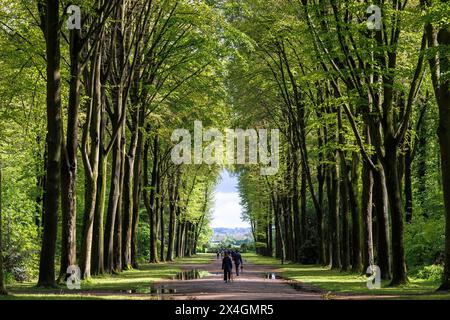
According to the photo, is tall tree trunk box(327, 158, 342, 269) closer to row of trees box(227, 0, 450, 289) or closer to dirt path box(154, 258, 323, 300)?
row of trees box(227, 0, 450, 289)

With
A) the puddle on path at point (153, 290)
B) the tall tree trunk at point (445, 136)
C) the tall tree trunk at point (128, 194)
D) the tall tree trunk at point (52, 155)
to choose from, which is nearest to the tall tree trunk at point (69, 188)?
the tall tree trunk at point (52, 155)

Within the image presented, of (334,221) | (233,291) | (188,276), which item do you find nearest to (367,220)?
(334,221)

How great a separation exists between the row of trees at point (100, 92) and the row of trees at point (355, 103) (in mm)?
2998

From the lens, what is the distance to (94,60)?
28.0 metres

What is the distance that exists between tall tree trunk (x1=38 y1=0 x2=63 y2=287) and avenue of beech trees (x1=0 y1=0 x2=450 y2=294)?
47 millimetres

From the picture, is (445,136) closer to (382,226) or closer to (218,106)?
(382,226)

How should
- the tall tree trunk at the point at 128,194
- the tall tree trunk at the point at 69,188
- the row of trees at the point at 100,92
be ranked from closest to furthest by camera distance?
Result: the row of trees at the point at 100,92, the tall tree trunk at the point at 69,188, the tall tree trunk at the point at 128,194

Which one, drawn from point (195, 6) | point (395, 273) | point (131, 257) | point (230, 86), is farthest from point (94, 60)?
point (230, 86)

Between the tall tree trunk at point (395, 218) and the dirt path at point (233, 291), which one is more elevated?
the tall tree trunk at point (395, 218)

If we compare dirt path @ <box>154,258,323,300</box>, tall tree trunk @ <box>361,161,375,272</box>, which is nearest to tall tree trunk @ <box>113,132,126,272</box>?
dirt path @ <box>154,258,323,300</box>

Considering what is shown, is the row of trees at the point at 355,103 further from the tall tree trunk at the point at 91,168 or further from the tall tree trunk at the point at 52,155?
the tall tree trunk at the point at 52,155

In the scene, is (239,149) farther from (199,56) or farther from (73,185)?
(73,185)

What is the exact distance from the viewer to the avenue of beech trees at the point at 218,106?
954 inches

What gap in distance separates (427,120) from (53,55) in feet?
106
